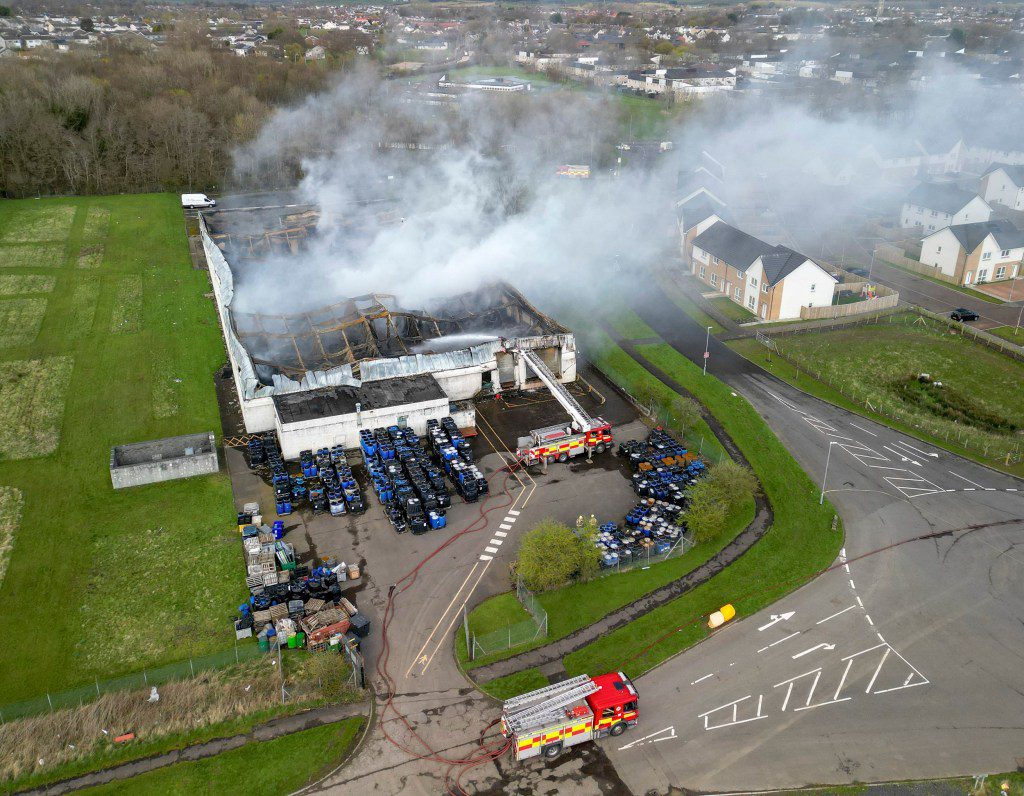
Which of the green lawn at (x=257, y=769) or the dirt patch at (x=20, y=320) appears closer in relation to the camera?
the green lawn at (x=257, y=769)

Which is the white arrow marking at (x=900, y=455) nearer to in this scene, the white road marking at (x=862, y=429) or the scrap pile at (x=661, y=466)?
the white road marking at (x=862, y=429)

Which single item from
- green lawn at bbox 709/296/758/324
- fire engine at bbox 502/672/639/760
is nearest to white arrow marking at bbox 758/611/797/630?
fire engine at bbox 502/672/639/760

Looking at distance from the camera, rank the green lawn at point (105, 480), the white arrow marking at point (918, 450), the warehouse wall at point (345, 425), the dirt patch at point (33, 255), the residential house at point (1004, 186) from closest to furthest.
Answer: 1. the green lawn at point (105, 480)
2. the warehouse wall at point (345, 425)
3. the white arrow marking at point (918, 450)
4. the dirt patch at point (33, 255)
5. the residential house at point (1004, 186)

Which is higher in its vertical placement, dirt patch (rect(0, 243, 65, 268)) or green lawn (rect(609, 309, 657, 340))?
dirt patch (rect(0, 243, 65, 268))

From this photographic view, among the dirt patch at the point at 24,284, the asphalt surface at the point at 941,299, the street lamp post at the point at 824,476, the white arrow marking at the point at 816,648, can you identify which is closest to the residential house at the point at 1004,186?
the asphalt surface at the point at 941,299

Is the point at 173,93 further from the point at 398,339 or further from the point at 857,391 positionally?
the point at 857,391

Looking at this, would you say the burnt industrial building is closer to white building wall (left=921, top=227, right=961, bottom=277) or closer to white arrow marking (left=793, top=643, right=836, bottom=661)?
white arrow marking (left=793, top=643, right=836, bottom=661)

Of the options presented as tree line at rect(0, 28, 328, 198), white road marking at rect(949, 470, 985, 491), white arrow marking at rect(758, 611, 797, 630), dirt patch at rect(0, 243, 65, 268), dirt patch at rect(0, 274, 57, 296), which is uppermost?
tree line at rect(0, 28, 328, 198)
